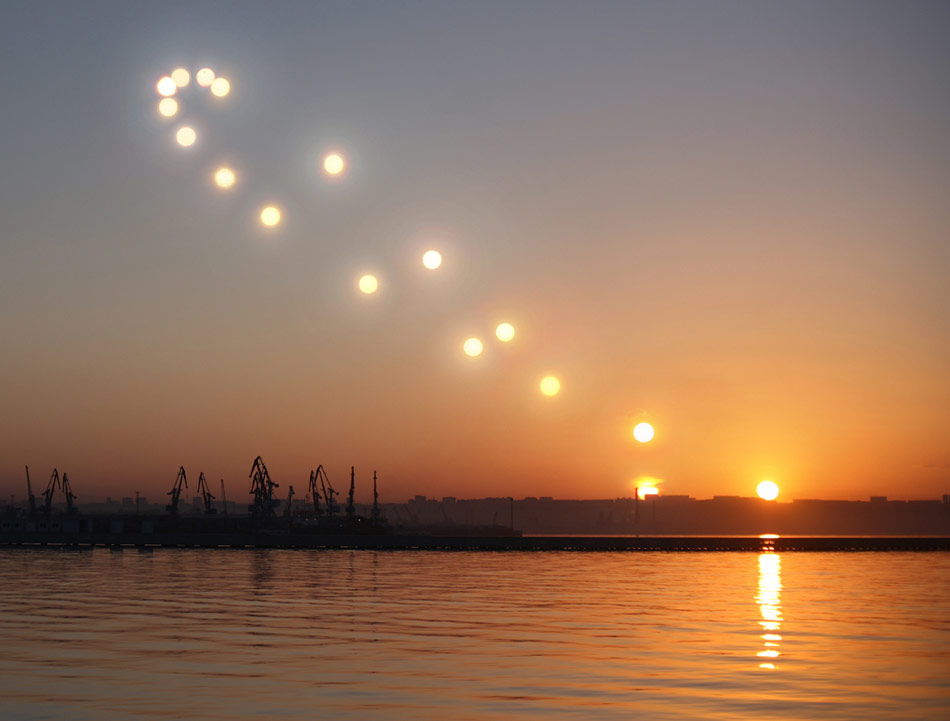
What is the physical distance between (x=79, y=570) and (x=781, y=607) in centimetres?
7789

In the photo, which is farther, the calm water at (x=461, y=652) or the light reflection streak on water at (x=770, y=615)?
the light reflection streak on water at (x=770, y=615)

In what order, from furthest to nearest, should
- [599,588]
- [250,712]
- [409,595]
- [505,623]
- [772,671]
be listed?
1. [599,588]
2. [409,595]
3. [505,623]
4. [772,671]
5. [250,712]

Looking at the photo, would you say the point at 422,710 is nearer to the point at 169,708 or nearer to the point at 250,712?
the point at 250,712

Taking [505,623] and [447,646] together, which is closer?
[447,646]

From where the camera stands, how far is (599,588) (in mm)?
102000

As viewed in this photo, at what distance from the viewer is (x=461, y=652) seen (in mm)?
47844

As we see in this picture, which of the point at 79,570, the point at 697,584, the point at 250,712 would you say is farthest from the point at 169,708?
the point at 79,570

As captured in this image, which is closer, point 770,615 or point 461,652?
point 461,652

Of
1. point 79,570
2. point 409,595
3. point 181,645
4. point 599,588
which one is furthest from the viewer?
point 79,570

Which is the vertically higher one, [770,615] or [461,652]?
[461,652]

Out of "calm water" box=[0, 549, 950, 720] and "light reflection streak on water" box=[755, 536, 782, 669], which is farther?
"light reflection streak on water" box=[755, 536, 782, 669]

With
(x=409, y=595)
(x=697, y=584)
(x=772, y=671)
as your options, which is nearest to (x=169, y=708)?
(x=772, y=671)

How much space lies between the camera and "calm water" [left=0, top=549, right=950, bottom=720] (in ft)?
112

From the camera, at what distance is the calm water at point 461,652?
34.0m
